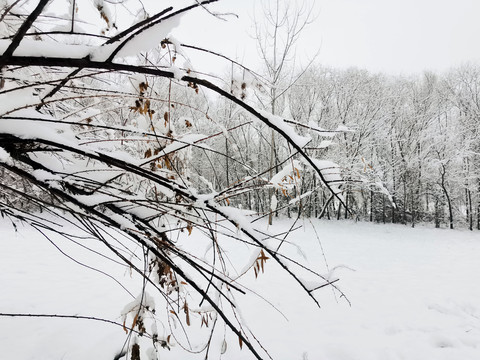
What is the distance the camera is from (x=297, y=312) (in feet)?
11.2

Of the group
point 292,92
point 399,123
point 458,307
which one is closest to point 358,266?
point 458,307

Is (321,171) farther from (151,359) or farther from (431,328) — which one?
(431,328)

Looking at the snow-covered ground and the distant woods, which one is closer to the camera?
the snow-covered ground

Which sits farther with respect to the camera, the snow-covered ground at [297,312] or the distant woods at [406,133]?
the distant woods at [406,133]

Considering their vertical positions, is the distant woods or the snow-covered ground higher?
the distant woods

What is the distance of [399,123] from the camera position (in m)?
17.5

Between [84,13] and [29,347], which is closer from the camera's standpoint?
[84,13]

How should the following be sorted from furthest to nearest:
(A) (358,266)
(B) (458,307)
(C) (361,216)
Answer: (C) (361,216) < (A) (358,266) < (B) (458,307)

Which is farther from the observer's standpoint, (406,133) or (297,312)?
(406,133)

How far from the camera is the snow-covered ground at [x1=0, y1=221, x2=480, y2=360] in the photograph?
244 centimetres

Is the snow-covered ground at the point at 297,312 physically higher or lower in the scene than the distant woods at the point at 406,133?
lower

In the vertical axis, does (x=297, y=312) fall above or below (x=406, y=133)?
below

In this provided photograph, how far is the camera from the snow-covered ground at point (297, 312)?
8.01 feet

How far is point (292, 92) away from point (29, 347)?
16.8m
